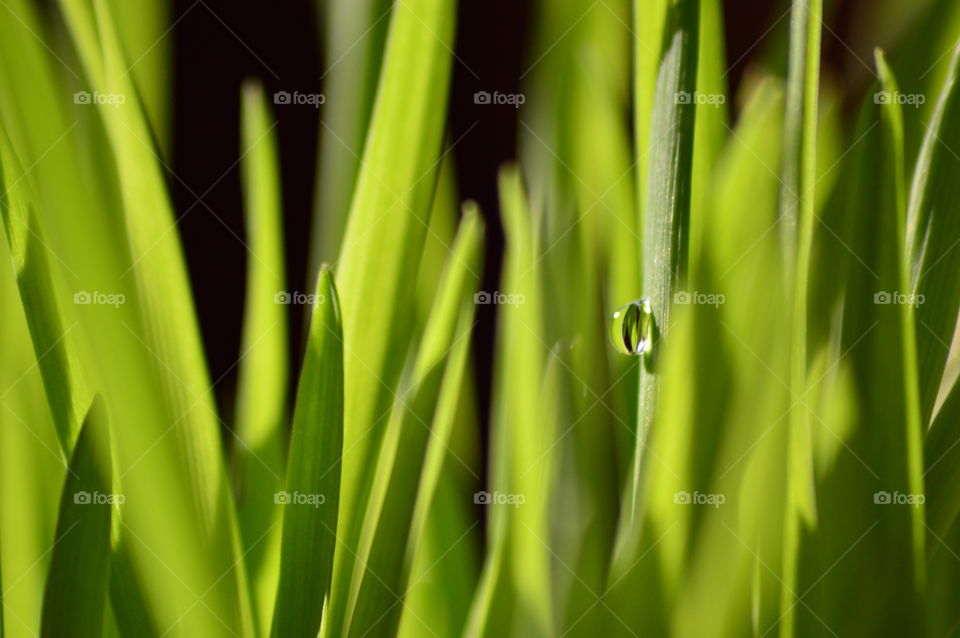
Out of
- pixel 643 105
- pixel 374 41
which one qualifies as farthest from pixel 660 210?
pixel 374 41

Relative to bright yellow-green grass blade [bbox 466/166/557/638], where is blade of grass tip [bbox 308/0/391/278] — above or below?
above

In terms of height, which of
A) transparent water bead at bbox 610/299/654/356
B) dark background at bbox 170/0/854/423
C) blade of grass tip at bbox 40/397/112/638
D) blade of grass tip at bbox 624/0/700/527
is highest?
dark background at bbox 170/0/854/423

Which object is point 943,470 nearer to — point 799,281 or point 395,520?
point 799,281

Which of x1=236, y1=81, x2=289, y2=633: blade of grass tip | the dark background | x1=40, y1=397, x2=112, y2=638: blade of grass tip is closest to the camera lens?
x1=40, y1=397, x2=112, y2=638: blade of grass tip

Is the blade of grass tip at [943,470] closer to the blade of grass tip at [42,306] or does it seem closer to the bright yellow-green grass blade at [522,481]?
the bright yellow-green grass blade at [522,481]

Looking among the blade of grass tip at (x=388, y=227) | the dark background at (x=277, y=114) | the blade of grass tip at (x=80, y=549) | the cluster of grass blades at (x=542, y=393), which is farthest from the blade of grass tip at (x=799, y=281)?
the dark background at (x=277, y=114)

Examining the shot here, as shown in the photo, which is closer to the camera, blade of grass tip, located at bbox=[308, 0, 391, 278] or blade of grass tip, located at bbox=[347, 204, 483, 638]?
blade of grass tip, located at bbox=[347, 204, 483, 638]

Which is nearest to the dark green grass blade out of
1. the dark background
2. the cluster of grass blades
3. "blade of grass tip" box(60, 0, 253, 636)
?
the cluster of grass blades

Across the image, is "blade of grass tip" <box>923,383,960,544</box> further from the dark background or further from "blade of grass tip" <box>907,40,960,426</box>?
the dark background
